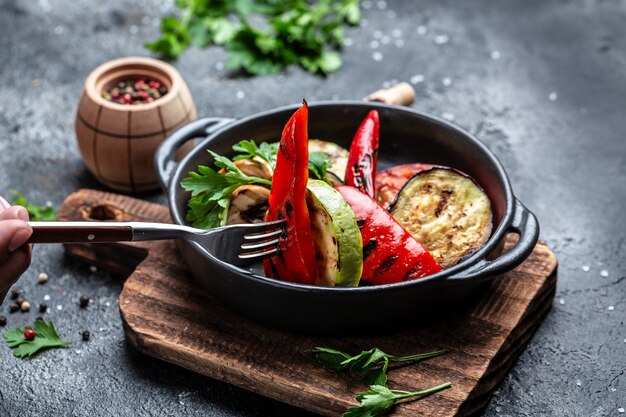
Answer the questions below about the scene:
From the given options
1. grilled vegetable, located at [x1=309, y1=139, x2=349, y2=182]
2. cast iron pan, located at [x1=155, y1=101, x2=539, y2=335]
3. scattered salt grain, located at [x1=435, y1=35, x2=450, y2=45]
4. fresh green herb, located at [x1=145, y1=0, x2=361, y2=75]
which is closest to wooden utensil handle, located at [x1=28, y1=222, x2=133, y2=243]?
cast iron pan, located at [x1=155, y1=101, x2=539, y2=335]

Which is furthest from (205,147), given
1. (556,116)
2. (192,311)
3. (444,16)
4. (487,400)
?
(444,16)

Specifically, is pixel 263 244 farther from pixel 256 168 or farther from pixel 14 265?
pixel 14 265

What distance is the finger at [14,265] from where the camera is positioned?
1781mm

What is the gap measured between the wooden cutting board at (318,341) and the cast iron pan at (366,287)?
0.05 meters

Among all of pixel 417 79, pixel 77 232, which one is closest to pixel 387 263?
pixel 77 232

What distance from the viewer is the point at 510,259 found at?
6.53ft

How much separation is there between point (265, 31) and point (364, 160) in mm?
1581

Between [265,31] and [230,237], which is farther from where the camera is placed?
[265,31]

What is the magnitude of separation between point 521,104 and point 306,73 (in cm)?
86

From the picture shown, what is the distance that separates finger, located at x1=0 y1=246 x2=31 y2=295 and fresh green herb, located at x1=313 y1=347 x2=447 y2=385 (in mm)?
701

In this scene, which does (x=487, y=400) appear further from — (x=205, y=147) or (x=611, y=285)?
(x=205, y=147)

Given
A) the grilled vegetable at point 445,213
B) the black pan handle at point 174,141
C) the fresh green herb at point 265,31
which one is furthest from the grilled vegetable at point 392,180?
the fresh green herb at point 265,31

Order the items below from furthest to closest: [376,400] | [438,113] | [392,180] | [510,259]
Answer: [438,113]
[392,180]
[510,259]
[376,400]

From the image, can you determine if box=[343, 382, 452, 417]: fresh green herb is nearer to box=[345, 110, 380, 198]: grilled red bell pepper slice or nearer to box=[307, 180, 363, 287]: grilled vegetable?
box=[307, 180, 363, 287]: grilled vegetable
